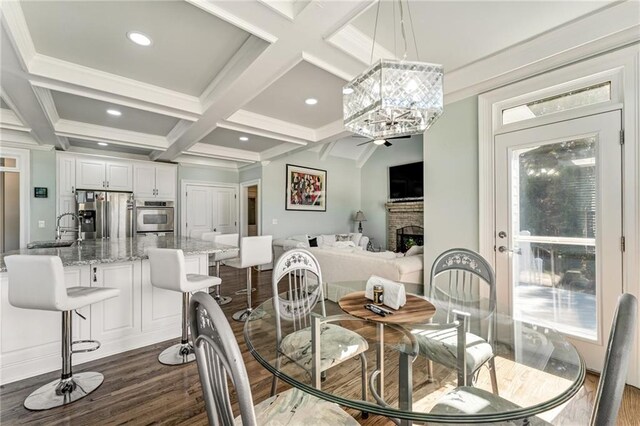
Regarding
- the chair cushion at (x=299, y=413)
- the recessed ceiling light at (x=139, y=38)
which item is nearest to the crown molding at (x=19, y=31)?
the recessed ceiling light at (x=139, y=38)

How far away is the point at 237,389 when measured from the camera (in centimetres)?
61

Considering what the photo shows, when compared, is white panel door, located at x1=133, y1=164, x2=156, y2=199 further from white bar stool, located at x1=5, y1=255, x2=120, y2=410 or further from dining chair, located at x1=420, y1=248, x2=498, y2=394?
dining chair, located at x1=420, y1=248, x2=498, y2=394

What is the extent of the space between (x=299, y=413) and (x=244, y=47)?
2547 millimetres

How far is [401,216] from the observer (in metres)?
6.66

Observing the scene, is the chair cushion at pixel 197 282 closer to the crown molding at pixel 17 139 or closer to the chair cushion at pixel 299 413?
the chair cushion at pixel 299 413

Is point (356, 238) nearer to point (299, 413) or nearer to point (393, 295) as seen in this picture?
point (393, 295)

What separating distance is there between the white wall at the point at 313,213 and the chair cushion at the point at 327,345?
4.54 m

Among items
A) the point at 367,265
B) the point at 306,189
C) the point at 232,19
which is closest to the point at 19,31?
the point at 232,19

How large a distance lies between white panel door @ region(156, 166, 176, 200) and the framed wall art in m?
2.52

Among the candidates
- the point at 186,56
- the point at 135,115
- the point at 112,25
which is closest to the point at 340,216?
the point at 135,115

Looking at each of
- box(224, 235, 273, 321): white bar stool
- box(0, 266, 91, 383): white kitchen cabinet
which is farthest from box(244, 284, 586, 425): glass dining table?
box(0, 266, 91, 383): white kitchen cabinet

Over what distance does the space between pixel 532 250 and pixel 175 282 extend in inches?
121

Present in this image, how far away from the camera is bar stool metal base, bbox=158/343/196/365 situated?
7.42 feet

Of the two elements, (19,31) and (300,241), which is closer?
(19,31)
